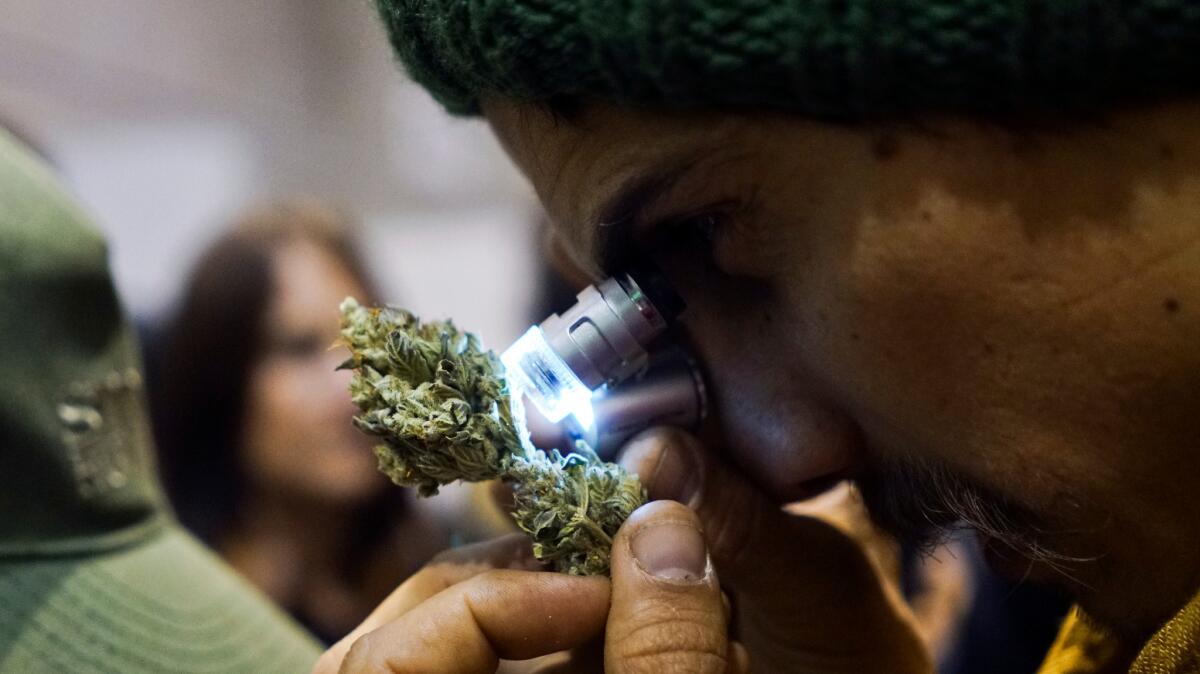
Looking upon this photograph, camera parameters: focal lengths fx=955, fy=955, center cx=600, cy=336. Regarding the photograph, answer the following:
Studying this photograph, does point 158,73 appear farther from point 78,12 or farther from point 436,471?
point 436,471

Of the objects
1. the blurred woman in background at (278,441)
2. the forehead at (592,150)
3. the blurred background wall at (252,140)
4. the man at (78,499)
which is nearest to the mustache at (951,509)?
the forehead at (592,150)

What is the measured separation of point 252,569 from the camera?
5.19 ft

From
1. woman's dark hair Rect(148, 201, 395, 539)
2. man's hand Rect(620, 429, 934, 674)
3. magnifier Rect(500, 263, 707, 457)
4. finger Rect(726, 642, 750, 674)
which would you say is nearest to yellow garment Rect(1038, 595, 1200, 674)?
man's hand Rect(620, 429, 934, 674)

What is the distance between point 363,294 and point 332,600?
53 cm

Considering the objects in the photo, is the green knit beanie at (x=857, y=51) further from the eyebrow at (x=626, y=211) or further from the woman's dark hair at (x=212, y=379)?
the woman's dark hair at (x=212, y=379)

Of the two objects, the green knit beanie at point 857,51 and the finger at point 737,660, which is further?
the finger at point 737,660

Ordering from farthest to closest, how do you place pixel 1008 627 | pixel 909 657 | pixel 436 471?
pixel 1008 627, pixel 909 657, pixel 436 471

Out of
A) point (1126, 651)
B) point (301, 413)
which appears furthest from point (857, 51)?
point (301, 413)

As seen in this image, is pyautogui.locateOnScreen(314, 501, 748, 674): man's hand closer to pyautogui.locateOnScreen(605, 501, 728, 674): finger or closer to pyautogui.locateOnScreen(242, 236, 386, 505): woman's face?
pyautogui.locateOnScreen(605, 501, 728, 674): finger

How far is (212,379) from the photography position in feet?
5.35

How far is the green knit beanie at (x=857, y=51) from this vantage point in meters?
0.43

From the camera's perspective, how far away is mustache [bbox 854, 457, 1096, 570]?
0.58 metres

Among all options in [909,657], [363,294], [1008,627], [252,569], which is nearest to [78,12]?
[363,294]

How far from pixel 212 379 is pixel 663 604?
1259mm
